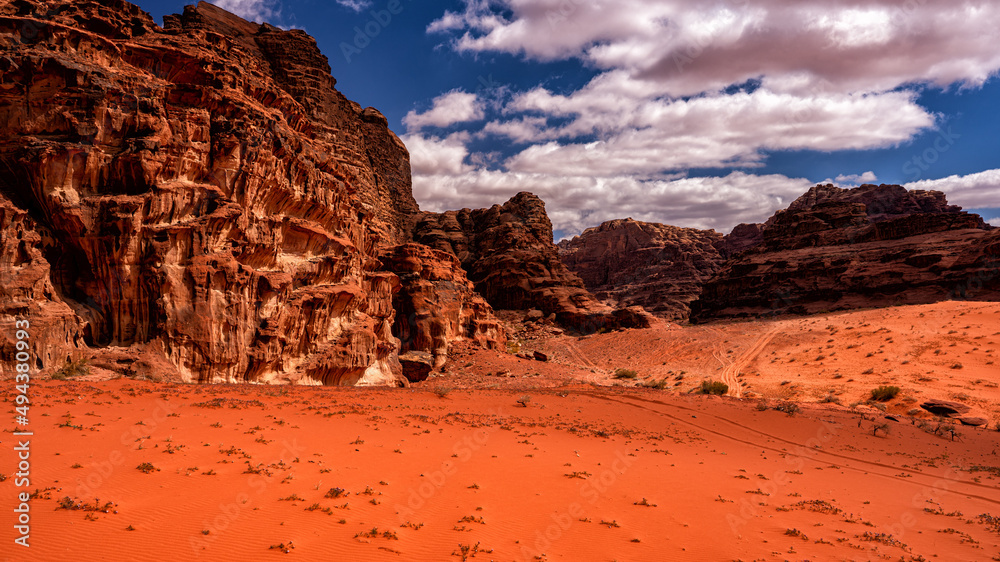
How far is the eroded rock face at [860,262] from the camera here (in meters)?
54.7

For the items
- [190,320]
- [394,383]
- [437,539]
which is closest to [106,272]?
[190,320]

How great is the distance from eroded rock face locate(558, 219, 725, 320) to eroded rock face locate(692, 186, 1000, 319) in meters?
15.0

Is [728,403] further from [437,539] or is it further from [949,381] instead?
[437,539]

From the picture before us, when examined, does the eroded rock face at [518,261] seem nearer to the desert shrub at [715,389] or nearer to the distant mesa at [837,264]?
the distant mesa at [837,264]

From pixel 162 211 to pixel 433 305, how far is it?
77.8ft

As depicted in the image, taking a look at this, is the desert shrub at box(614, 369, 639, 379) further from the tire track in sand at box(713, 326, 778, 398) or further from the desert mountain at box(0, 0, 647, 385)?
the desert mountain at box(0, 0, 647, 385)

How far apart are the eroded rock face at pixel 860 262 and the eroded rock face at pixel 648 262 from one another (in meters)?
15.0

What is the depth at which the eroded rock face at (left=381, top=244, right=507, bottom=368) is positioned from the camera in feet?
127

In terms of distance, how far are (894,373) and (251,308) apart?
1416 inches

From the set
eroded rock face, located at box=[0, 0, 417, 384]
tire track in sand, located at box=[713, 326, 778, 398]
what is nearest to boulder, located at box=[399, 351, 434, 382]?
eroded rock face, located at box=[0, 0, 417, 384]

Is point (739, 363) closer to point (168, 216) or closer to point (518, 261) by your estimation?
point (518, 261)

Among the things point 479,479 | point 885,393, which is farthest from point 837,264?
point 479,479

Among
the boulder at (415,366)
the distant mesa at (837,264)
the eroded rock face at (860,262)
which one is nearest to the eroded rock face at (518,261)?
the eroded rock face at (860,262)

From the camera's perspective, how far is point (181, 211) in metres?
18.7
